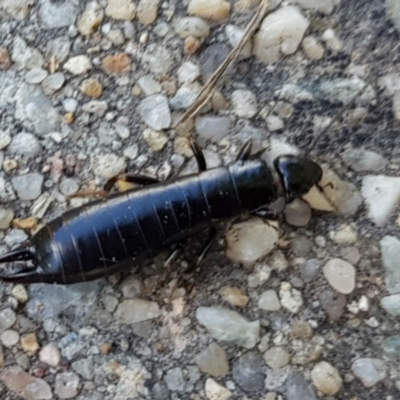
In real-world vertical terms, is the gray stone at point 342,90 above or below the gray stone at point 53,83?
below

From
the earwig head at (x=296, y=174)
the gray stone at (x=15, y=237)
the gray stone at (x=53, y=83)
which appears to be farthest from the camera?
the gray stone at (x=53, y=83)

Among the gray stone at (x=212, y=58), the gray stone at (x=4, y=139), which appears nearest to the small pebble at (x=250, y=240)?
the gray stone at (x=212, y=58)

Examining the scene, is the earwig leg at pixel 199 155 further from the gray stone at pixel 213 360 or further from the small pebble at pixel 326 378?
the small pebble at pixel 326 378

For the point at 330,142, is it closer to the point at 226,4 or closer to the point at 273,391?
the point at 226,4

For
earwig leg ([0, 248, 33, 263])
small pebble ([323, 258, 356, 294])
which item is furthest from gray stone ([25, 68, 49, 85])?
small pebble ([323, 258, 356, 294])

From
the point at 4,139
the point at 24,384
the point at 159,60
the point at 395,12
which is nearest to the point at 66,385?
the point at 24,384
